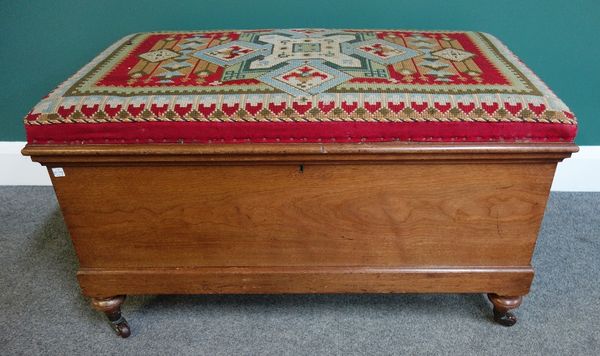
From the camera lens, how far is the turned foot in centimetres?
108

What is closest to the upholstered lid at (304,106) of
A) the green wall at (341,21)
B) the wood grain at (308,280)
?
the wood grain at (308,280)

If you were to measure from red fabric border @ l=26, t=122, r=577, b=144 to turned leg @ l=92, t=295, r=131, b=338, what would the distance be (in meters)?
0.39

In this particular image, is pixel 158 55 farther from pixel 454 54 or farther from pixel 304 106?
pixel 454 54

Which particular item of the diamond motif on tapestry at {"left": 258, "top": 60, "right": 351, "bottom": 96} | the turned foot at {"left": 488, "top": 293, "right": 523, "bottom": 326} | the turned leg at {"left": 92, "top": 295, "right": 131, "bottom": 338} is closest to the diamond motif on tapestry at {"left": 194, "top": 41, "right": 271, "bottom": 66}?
the diamond motif on tapestry at {"left": 258, "top": 60, "right": 351, "bottom": 96}

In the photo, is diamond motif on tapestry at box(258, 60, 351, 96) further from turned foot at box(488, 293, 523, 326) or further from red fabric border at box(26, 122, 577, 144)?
Answer: turned foot at box(488, 293, 523, 326)

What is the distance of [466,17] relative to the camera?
4.63 ft

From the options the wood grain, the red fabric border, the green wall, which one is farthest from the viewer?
the green wall

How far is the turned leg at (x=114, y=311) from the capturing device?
1.09 meters

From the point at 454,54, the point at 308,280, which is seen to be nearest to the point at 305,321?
the point at 308,280

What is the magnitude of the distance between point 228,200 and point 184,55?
1.19ft

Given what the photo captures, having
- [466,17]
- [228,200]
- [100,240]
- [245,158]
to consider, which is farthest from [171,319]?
A: [466,17]

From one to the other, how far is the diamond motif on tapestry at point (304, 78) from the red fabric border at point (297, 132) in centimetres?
8

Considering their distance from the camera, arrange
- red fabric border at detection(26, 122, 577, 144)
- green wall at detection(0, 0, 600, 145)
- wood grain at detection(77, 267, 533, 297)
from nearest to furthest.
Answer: red fabric border at detection(26, 122, 577, 144), wood grain at detection(77, 267, 533, 297), green wall at detection(0, 0, 600, 145)

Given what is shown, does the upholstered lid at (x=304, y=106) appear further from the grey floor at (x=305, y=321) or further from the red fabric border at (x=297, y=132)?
the grey floor at (x=305, y=321)
